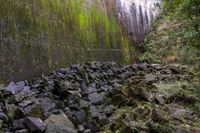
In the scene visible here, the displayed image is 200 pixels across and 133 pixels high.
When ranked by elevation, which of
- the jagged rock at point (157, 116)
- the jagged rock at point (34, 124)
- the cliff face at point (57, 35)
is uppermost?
the cliff face at point (57, 35)

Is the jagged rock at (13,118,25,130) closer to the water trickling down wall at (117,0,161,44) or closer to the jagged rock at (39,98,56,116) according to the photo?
the jagged rock at (39,98,56,116)

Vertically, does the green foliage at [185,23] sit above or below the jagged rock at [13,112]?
above

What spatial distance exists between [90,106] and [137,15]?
13429 mm

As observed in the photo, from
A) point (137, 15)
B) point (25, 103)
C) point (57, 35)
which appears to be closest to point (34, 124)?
point (25, 103)

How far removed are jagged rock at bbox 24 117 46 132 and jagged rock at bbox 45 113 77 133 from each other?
0.15m

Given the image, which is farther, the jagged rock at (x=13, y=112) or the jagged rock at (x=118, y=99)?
the jagged rock at (x=118, y=99)

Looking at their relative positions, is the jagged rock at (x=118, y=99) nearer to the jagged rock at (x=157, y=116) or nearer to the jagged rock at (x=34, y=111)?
the jagged rock at (x=157, y=116)

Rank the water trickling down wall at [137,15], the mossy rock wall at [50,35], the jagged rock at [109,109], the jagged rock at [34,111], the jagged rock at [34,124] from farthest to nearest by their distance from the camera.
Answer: the water trickling down wall at [137,15]
the jagged rock at [109,109]
the mossy rock wall at [50,35]
the jagged rock at [34,111]
the jagged rock at [34,124]

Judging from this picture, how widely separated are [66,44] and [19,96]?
429 cm

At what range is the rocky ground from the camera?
19.8 feet

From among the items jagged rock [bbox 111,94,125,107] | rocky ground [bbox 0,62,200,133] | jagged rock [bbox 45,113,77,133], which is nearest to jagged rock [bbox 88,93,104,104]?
rocky ground [bbox 0,62,200,133]

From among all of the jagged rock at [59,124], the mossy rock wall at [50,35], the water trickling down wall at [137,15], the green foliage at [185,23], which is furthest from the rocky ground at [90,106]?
the water trickling down wall at [137,15]

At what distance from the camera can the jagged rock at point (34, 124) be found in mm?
5625

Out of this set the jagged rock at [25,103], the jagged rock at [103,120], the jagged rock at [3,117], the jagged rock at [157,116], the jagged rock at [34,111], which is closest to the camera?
the jagged rock at [3,117]
